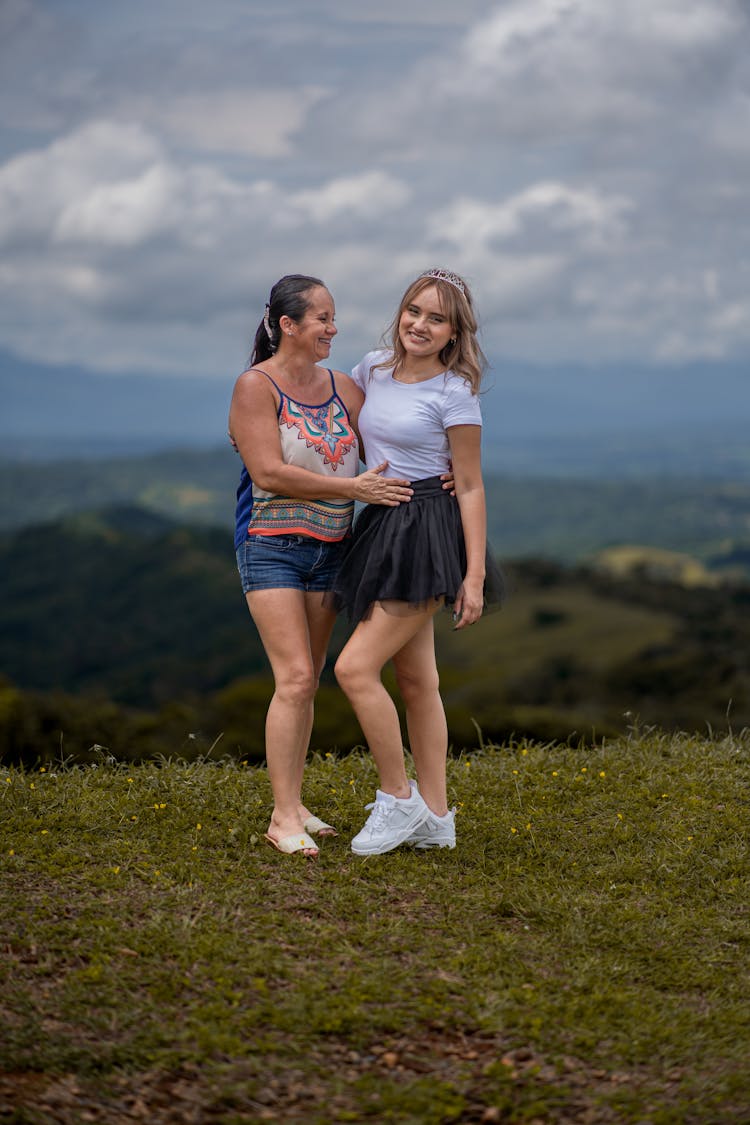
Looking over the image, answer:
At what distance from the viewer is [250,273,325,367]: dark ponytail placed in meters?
5.62

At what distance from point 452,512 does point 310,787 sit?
2.48m

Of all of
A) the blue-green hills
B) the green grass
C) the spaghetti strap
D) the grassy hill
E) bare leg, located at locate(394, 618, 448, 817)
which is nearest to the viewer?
the green grass

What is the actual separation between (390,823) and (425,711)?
1.92ft

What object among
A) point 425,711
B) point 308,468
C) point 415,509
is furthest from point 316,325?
point 425,711

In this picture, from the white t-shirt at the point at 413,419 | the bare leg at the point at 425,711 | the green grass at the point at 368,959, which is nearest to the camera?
the green grass at the point at 368,959

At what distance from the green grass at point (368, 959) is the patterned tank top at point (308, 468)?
1633mm

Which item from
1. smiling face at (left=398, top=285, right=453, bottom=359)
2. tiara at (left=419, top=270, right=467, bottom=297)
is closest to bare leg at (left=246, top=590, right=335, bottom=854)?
smiling face at (left=398, top=285, right=453, bottom=359)

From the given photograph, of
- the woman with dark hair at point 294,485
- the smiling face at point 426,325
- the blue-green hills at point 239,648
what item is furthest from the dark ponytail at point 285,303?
the blue-green hills at point 239,648

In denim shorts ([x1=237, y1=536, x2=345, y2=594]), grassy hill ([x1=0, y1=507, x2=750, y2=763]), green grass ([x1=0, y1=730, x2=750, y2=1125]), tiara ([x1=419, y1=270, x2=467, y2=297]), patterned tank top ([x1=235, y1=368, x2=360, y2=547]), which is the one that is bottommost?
grassy hill ([x1=0, y1=507, x2=750, y2=763])

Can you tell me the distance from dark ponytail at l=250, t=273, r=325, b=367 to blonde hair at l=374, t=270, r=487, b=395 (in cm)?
43

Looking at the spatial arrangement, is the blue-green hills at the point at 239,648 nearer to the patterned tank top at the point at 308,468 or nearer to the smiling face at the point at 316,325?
the patterned tank top at the point at 308,468

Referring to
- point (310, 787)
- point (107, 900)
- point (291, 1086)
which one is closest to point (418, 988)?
point (291, 1086)

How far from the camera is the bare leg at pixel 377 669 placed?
5680 millimetres

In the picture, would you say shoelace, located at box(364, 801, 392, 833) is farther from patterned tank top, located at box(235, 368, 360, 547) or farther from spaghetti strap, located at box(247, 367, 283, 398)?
spaghetti strap, located at box(247, 367, 283, 398)
